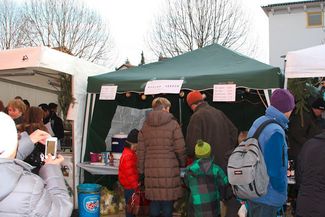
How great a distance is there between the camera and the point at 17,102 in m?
4.89

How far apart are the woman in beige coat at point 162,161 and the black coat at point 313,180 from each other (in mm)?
2011

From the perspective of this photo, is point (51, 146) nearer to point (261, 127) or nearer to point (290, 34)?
point (261, 127)

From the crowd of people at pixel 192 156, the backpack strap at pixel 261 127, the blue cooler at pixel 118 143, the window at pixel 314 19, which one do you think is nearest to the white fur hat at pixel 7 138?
the backpack strap at pixel 261 127

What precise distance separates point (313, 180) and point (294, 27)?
2555cm

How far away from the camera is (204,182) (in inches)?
184

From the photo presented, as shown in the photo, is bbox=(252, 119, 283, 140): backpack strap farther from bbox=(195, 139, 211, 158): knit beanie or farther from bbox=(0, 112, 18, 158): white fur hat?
bbox=(0, 112, 18, 158): white fur hat

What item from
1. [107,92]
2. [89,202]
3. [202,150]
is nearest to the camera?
[202,150]

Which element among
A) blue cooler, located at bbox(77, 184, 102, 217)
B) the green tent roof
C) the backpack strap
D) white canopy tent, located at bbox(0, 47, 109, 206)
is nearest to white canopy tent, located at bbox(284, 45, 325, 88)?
the green tent roof

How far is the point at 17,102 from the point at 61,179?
2.97 m

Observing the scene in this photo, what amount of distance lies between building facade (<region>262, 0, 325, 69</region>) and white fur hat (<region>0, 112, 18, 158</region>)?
25.7 m

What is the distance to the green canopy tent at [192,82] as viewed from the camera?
569 cm

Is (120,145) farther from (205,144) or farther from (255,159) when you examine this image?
(255,159)

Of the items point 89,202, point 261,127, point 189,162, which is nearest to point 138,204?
point 89,202

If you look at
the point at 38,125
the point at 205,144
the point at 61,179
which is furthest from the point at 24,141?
the point at 205,144
